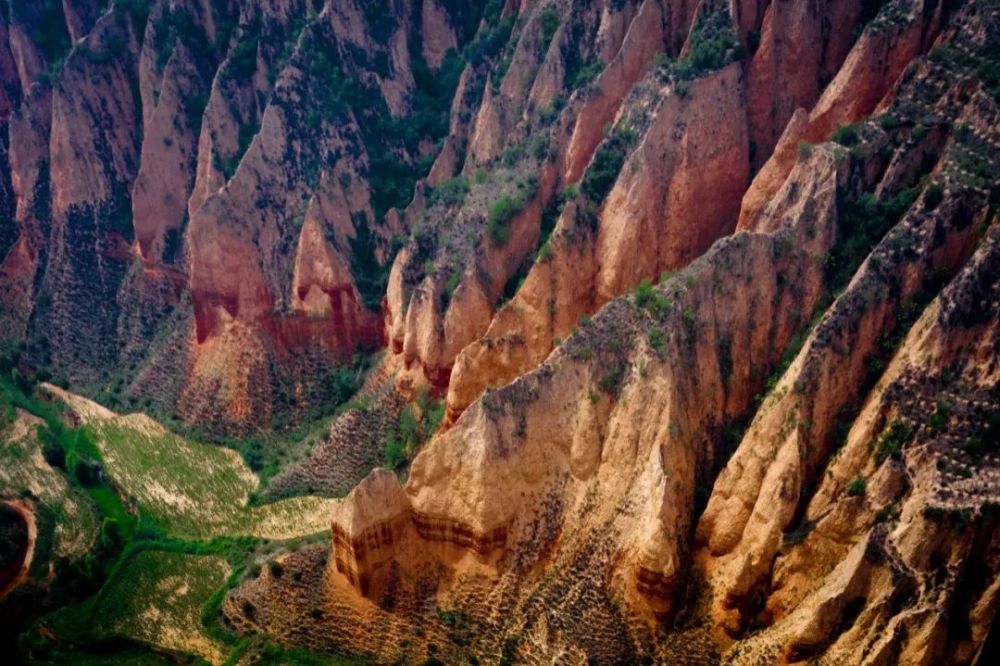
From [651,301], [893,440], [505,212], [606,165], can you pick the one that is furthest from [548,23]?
[893,440]

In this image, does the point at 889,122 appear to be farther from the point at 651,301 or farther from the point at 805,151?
the point at 651,301

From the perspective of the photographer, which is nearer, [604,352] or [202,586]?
[604,352]

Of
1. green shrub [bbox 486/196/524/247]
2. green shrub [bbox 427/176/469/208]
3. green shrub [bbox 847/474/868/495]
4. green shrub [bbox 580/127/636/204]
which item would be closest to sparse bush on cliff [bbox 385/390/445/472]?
green shrub [bbox 486/196/524/247]

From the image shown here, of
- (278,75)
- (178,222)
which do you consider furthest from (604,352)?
(178,222)

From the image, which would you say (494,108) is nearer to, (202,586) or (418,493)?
(418,493)

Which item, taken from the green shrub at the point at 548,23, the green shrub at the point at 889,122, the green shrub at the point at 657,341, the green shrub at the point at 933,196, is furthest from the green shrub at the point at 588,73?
the green shrub at the point at 933,196

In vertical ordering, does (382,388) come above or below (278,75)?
below
